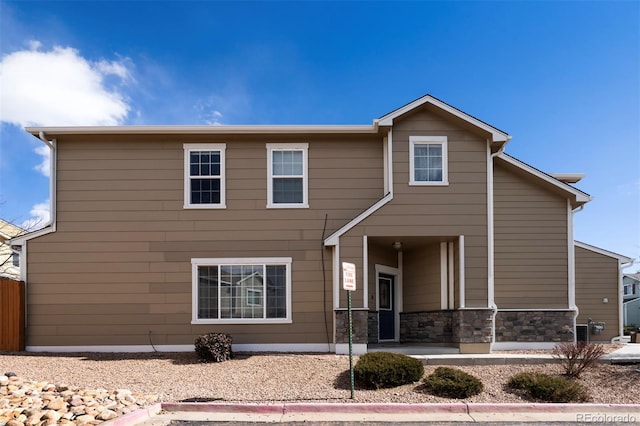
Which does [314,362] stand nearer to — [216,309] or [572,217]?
[216,309]

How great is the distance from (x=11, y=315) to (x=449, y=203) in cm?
1158

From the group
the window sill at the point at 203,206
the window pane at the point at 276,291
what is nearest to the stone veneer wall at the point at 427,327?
the window pane at the point at 276,291

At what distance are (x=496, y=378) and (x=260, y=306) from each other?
594 centimetres

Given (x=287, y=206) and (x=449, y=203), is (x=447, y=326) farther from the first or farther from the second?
(x=287, y=206)

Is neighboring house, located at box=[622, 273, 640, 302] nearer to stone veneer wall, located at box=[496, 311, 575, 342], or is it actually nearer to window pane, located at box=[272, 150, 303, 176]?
stone veneer wall, located at box=[496, 311, 575, 342]

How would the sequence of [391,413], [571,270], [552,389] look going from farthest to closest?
[571,270] → [552,389] → [391,413]

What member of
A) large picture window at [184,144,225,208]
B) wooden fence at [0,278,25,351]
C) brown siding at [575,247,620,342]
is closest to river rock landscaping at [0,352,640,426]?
wooden fence at [0,278,25,351]

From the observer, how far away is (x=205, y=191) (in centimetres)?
1283

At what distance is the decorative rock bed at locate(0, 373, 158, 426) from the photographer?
701 centimetres

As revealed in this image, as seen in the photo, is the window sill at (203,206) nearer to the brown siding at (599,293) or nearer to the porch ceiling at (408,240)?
the porch ceiling at (408,240)

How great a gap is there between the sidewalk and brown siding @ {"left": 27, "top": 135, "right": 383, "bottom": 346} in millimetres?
4463

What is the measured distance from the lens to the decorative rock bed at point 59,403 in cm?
701

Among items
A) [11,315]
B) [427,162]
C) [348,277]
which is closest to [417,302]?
[427,162]

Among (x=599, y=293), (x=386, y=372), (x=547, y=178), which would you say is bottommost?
(x=386, y=372)
